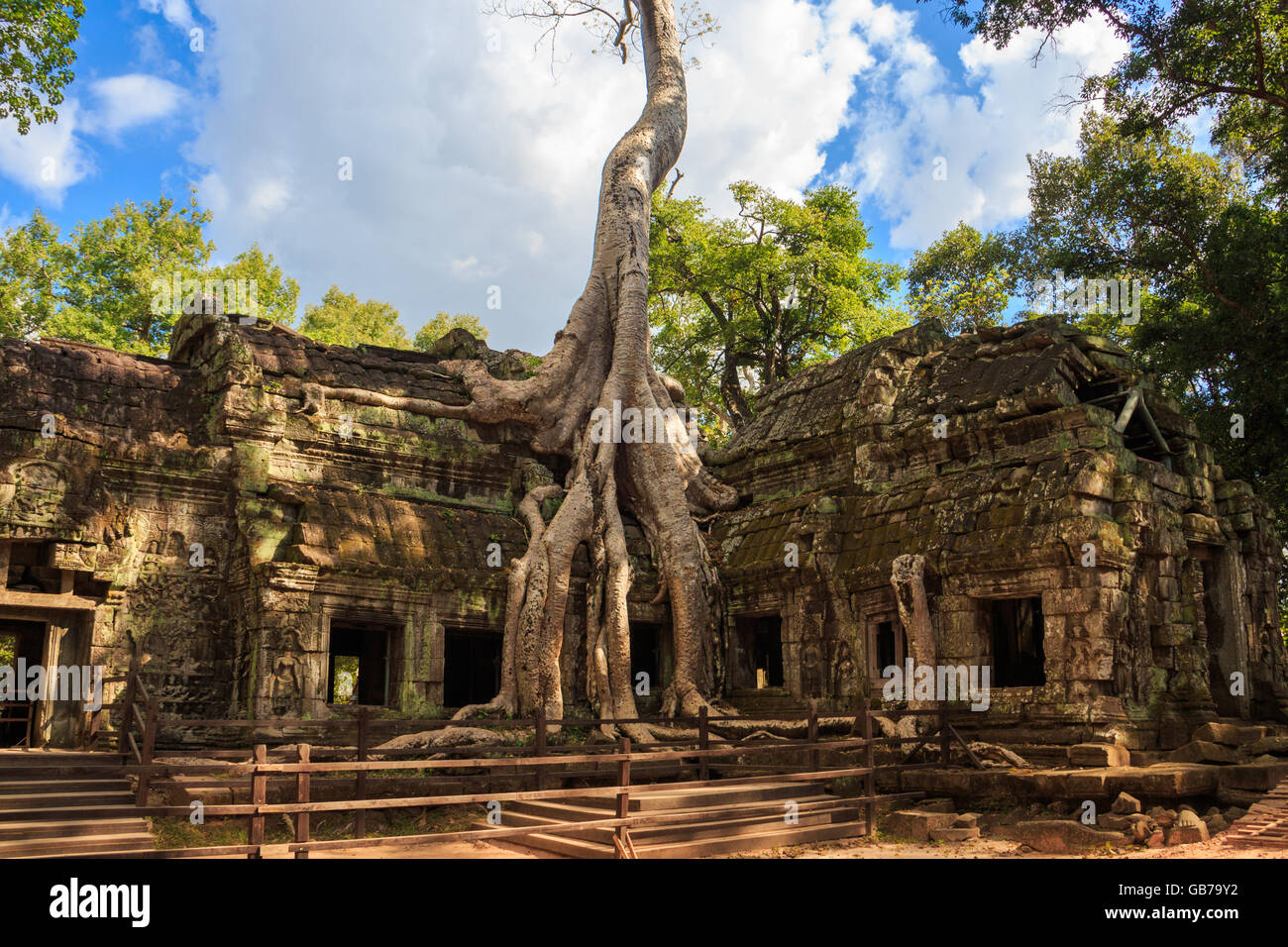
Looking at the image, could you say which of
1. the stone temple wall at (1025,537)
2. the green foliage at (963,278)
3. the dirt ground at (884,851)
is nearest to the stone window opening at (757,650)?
the stone temple wall at (1025,537)

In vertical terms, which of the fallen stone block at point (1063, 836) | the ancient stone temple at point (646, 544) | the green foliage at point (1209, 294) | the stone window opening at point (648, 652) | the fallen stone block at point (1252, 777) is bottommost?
the fallen stone block at point (1063, 836)

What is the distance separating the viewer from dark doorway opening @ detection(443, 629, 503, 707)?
1544 cm

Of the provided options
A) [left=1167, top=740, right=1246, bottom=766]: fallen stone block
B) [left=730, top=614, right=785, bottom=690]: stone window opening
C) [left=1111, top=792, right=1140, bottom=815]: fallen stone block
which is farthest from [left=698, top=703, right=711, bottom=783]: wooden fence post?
[left=1167, top=740, right=1246, bottom=766]: fallen stone block

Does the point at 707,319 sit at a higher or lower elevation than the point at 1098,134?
lower

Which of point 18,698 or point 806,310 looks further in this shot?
point 806,310

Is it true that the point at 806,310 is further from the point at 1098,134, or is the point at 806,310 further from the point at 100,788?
the point at 100,788

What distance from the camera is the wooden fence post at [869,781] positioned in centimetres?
927

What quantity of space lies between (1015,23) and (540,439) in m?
8.44

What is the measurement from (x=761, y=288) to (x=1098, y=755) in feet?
56.0

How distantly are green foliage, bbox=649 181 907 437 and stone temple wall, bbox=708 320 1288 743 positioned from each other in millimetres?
9777

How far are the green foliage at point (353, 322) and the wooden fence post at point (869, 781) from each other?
71.7 ft

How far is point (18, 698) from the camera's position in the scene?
11125mm

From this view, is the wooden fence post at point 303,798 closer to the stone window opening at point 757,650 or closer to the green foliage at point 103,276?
the stone window opening at point 757,650
